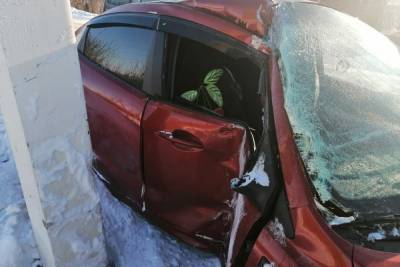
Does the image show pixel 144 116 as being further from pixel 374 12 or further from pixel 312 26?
pixel 374 12

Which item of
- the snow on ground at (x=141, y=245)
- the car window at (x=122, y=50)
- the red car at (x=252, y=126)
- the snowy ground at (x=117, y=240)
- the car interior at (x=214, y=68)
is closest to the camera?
the red car at (x=252, y=126)

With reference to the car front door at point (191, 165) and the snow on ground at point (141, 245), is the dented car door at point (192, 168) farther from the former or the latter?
the snow on ground at point (141, 245)

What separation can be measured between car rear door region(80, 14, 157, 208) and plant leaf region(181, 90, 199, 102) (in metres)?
0.22

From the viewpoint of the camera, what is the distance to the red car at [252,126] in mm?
1604

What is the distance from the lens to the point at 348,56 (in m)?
2.42

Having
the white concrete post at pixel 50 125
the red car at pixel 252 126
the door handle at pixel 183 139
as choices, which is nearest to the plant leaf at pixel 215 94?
the red car at pixel 252 126

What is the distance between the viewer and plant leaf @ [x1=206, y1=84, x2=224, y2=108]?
8.25 ft

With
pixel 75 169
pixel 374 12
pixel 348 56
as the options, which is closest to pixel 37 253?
pixel 75 169

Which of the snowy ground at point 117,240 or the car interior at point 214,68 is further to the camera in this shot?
the car interior at point 214,68

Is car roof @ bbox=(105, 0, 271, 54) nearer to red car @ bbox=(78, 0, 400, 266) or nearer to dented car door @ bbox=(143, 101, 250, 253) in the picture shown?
red car @ bbox=(78, 0, 400, 266)

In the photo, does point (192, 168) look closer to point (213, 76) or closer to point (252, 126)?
point (252, 126)

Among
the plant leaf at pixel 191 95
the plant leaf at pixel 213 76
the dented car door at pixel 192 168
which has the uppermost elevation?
the plant leaf at pixel 213 76

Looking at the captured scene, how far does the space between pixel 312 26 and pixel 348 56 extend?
254 millimetres

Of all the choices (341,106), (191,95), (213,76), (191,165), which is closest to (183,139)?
(191,165)
